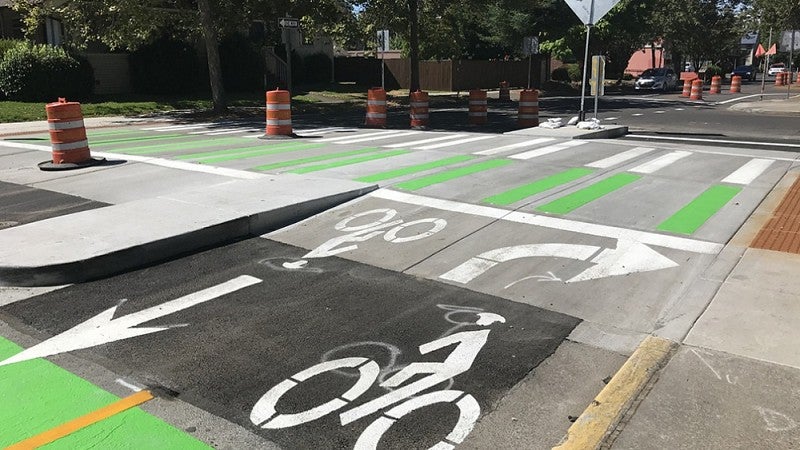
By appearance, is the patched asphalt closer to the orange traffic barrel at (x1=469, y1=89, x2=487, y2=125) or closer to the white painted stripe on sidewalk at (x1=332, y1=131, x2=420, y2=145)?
the white painted stripe on sidewalk at (x1=332, y1=131, x2=420, y2=145)

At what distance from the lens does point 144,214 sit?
7582 millimetres

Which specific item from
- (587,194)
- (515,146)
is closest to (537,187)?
(587,194)

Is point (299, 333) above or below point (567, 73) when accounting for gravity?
below

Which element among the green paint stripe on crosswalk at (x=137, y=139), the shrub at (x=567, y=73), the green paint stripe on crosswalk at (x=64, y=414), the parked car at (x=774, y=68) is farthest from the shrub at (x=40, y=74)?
the parked car at (x=774, y=68)

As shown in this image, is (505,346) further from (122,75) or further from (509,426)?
(122,75)

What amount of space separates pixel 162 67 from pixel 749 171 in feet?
85.6

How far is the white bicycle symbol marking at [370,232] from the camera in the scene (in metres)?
6.89

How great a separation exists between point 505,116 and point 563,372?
2040cm

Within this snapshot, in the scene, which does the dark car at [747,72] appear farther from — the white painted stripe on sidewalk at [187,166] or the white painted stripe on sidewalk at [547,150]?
the white painted stripe on sidewalk at [187,166]

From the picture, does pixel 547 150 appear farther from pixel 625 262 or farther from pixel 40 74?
pixel 40 74

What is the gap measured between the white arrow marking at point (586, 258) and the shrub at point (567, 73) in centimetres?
4988

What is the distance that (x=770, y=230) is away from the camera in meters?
7.51

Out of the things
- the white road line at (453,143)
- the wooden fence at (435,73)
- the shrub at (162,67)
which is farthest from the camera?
the wooden fence at (435,73)

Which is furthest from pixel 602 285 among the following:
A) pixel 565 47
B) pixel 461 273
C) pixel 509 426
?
pixel 565 47
